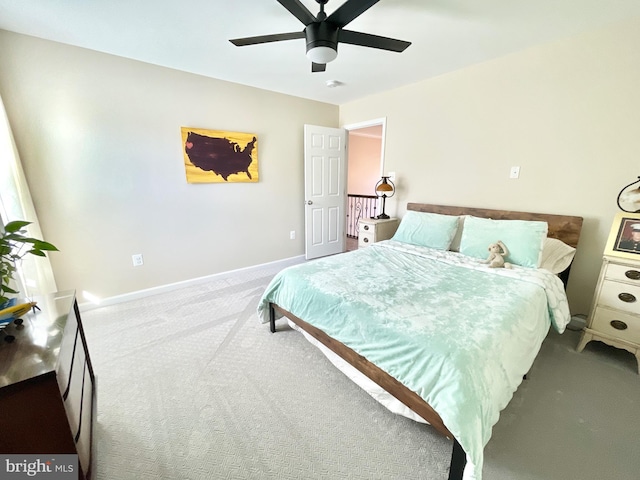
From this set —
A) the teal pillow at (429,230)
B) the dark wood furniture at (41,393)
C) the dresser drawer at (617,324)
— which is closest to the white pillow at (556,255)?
the dresser drawer at (617,324)

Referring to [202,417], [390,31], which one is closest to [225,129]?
[390,31]

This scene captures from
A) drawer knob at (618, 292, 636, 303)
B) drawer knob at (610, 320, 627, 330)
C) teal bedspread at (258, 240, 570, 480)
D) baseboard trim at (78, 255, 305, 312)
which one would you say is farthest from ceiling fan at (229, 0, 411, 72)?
baseboard trim at (78, 255, 305, 312)

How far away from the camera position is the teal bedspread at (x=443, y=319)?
104 centimetres

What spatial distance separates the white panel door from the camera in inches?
150

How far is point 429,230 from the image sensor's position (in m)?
2.70

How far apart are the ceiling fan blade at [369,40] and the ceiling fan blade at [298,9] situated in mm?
201

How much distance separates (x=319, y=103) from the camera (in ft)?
12.8

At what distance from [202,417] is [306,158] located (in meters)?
3.22

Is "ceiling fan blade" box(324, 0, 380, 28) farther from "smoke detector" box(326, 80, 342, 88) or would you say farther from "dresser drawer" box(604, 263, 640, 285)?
"dresser drawer" box(604, 263, 640, 285)

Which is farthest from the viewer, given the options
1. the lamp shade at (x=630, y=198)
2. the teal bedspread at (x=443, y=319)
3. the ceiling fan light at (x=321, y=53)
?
the lamp shade at (x=630, y=198)

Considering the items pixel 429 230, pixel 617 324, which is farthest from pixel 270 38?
pixel 617 324

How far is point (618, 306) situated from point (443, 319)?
1544mm

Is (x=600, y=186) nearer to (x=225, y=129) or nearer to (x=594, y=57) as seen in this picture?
(x=594, y=57)

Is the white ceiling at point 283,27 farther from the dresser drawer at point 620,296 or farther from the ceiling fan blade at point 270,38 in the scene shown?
the dresser drawer at point 620,296
